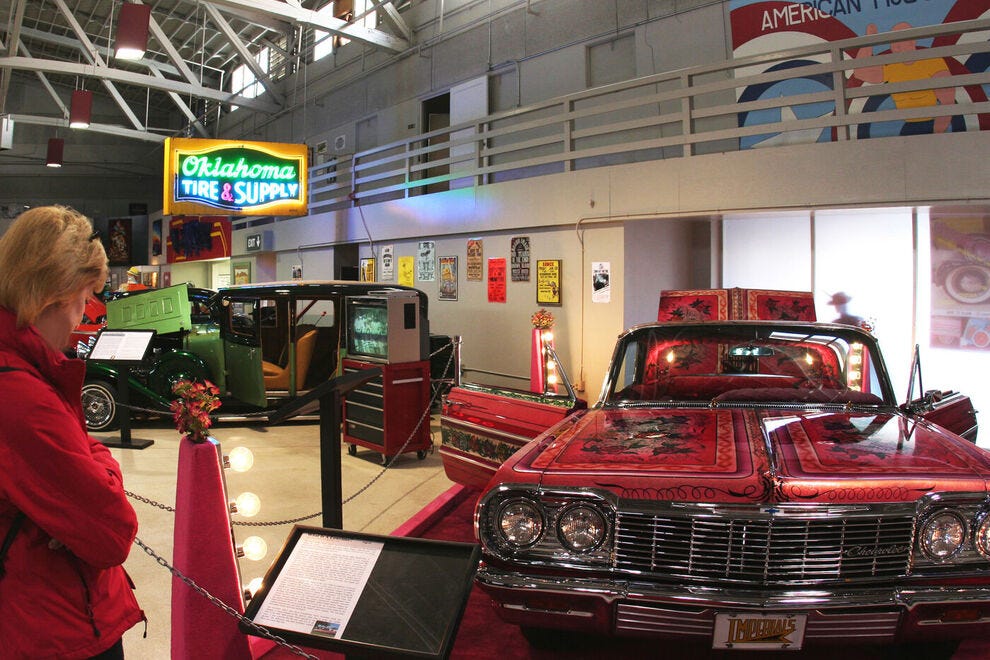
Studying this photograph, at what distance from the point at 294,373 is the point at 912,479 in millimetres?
7577

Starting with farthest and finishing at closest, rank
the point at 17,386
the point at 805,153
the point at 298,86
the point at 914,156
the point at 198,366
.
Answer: the point at 298,86 → the point at 198,366 → the point at 805,153 → the point at 914,156 → the point at 17,386

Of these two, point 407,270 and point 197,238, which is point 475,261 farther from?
point 197,238

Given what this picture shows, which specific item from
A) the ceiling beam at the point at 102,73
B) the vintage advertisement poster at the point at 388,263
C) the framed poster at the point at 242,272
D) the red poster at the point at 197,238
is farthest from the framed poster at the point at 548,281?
the red poster at the point at 197,238

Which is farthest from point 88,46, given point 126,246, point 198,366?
point 126,246

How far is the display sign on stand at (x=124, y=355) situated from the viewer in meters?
7.09

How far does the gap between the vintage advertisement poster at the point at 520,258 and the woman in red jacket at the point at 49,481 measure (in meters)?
8.51

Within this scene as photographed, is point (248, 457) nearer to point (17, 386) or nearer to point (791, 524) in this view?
point (17, 386)

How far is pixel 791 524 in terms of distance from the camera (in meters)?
2.25

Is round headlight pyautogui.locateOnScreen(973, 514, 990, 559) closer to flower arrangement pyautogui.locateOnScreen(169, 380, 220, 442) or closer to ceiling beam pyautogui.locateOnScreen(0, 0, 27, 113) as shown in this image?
flower arrangement pyautogui.locateOnScreen(169, 380, 220, 442)

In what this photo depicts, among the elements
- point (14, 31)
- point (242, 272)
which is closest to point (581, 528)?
point (14, 31)

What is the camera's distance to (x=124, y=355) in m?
7.14

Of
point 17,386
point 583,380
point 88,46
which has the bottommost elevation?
point 583,380

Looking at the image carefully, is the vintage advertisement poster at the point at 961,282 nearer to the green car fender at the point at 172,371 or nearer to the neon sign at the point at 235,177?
the green car fender at the point at 172,371

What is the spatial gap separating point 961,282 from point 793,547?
716 cm
